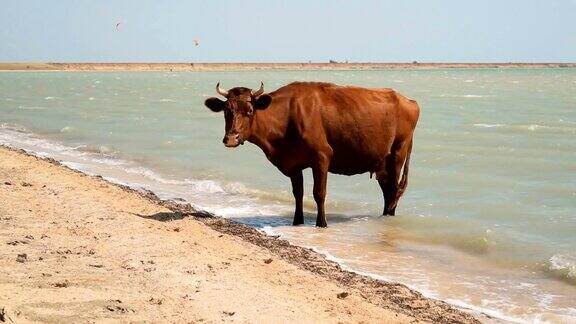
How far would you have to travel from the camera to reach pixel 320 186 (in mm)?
10016

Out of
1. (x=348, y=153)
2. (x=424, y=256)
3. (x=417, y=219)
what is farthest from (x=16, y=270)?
(x=417, y=219)

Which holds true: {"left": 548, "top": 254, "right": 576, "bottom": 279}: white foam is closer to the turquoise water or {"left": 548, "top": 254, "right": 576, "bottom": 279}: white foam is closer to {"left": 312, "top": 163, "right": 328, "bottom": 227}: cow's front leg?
the turquoise water

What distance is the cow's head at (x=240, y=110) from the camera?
941 centimetres

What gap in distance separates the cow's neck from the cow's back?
18 centimetres

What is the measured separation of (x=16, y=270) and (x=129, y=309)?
1.36 meters

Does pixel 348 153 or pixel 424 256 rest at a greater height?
pixel 348 153

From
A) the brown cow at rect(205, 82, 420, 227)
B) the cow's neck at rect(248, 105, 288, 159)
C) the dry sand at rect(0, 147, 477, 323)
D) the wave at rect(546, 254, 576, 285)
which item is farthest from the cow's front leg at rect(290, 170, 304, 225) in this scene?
the wave at rect(546, 254, 576, 285)

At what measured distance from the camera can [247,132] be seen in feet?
31.6

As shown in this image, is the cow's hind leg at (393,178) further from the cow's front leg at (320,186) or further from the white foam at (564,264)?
the white foam at (564,264)

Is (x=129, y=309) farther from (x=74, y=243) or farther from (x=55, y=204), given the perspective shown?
(x=55, y=204)

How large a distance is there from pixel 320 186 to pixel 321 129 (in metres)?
0.72

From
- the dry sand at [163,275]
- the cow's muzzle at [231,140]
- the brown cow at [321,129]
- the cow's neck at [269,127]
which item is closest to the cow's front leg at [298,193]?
the brown cow at [321,129]

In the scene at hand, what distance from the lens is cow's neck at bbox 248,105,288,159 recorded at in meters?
9.77

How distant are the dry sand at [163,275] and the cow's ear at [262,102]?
4.85 feet
